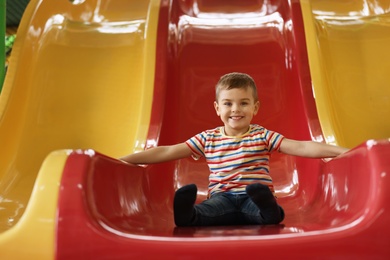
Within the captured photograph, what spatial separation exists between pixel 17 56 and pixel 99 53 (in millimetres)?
324

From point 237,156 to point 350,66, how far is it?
88cm

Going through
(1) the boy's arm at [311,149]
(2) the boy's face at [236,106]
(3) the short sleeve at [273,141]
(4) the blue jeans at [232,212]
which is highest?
(2) the boy's face at [236,106]

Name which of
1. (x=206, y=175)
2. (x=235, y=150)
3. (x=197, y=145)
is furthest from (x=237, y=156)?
(x=206, y=175)

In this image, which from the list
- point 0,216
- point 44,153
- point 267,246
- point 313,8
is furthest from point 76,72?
point 267,246

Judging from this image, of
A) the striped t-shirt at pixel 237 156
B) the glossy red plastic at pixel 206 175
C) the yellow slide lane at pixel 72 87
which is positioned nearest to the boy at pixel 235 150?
the striped t-shirt at pixel 237 156

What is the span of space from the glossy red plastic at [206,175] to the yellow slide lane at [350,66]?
0.05 m

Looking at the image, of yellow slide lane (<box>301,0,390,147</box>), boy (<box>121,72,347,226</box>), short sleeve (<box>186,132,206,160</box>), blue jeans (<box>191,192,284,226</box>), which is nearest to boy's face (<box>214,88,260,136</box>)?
boy (<box>121,72,347,226</box>)

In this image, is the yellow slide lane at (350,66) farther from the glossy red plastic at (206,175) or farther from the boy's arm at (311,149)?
the boy's arm at (311,149)

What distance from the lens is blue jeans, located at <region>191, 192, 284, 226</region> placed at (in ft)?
Answer: 4.60

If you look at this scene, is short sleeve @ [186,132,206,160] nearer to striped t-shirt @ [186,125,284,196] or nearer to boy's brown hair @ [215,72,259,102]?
striped t-shirt @ [186,125,284,196]

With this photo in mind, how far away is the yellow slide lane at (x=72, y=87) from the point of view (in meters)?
2.05

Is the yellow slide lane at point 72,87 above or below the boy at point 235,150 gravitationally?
above

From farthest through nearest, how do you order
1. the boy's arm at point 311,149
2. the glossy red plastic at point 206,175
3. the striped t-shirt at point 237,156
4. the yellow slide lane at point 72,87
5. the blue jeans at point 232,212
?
the yellow slide lane at point 72,87, the striped t-shirt at point 237,156, the boy's arm at point 311,149, the blue jeans at point 232,212, the glossy red plastic at point 206,175

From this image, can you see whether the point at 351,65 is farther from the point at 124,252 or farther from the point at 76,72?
the point at 124,252
